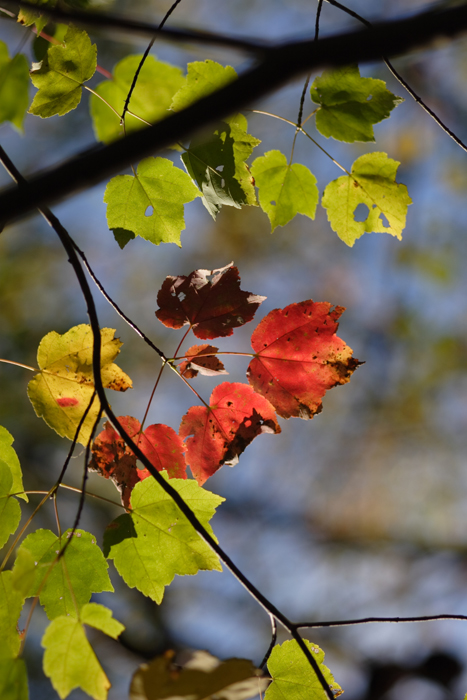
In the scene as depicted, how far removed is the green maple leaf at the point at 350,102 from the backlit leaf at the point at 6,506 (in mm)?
948

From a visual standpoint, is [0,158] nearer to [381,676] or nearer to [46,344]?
[46,344]

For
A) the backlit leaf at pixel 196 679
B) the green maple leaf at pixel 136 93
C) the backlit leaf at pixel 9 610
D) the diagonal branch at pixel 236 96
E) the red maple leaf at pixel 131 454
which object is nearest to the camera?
the diagonal branch at pixel 236 96

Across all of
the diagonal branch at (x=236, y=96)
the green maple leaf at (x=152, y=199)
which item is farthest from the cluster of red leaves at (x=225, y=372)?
the diagonal branch at (x=236, y=96)

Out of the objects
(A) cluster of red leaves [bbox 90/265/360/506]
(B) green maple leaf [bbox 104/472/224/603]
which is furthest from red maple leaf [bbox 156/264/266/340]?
(B) green maple leaf [bbox 104/472/224/603]

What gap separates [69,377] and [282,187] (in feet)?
2.07

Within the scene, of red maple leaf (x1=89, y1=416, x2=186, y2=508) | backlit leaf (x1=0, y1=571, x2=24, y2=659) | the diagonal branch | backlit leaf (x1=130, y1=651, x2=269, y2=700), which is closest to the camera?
the diagonal branch

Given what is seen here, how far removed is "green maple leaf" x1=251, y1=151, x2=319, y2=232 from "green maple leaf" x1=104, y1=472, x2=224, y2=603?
2.00 feet

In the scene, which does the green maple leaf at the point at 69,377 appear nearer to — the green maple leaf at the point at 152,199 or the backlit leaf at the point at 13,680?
the green maple leaf at the point at 152,199

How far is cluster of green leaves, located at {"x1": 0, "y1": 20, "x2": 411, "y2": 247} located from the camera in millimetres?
922

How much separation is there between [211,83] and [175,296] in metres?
0.43

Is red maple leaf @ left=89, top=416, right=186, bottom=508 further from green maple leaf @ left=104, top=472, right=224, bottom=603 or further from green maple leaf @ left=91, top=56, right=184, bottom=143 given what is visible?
green maple leaf @ left=91, top=56, right=184, bottom=143

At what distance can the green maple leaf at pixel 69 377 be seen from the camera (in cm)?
93

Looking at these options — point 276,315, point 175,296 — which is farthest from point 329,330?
point 175,296

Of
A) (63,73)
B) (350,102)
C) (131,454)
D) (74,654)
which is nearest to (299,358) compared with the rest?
(131,454)
